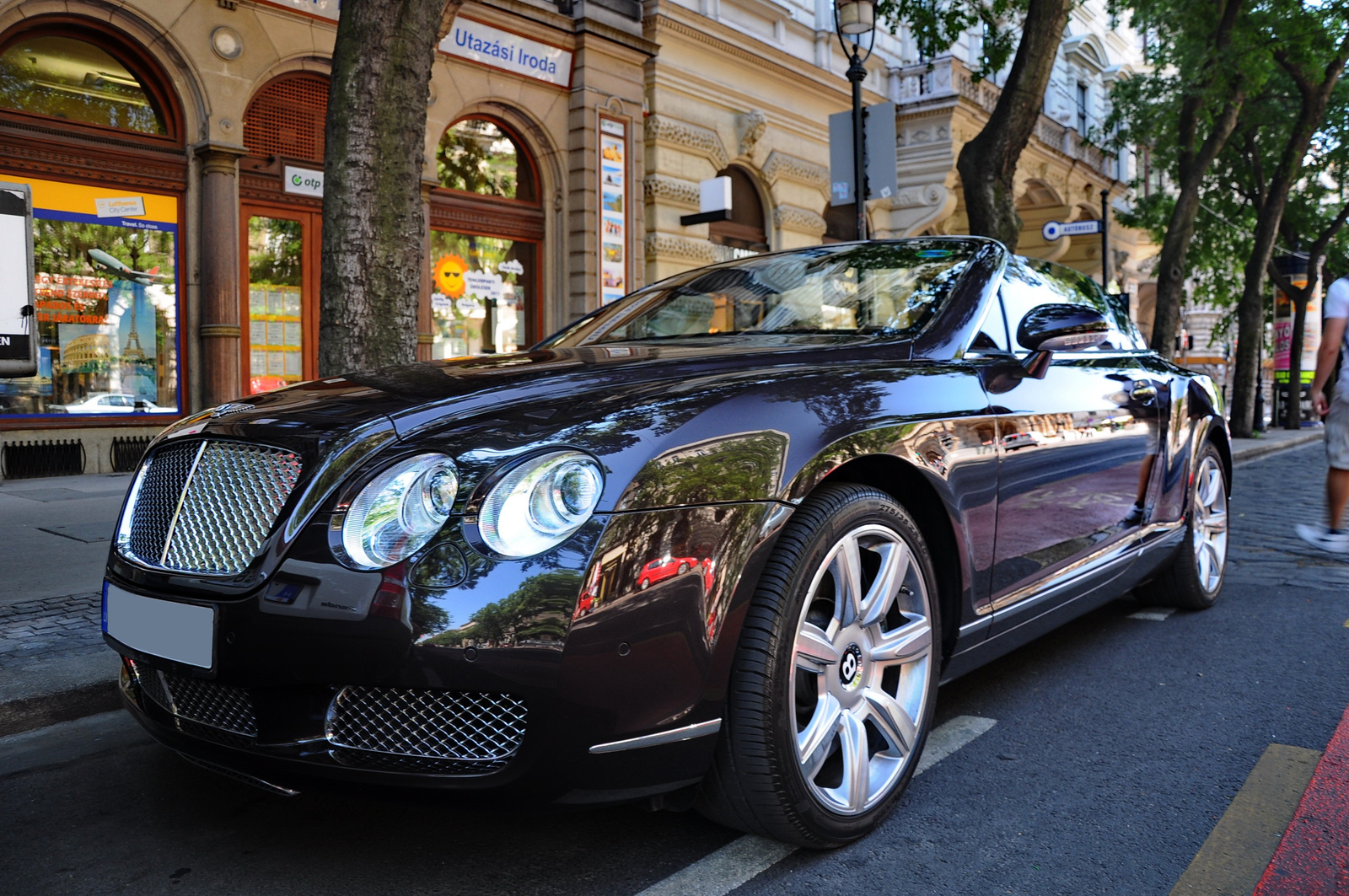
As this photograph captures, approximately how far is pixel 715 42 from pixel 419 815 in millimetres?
14038

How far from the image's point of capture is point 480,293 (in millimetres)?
13047

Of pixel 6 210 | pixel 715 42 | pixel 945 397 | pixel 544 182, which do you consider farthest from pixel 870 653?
pixel 715 42

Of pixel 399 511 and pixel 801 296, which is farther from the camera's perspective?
pixel 801 296

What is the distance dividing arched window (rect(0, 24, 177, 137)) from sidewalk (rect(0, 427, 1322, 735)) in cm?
347

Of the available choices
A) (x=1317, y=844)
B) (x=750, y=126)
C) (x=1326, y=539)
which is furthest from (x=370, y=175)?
(x=750, y=126)

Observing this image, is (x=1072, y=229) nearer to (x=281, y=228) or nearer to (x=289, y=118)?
(x=289, y=118)

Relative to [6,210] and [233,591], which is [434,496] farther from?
[6,210]

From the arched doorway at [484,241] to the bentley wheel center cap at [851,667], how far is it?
414 inches

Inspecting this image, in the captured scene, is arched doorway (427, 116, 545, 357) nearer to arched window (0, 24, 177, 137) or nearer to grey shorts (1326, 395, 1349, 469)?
arched window (0, 24, 177, 137)

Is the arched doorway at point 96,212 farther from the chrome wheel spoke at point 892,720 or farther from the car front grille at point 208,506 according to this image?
the chrome wheel spoke at point 892,720

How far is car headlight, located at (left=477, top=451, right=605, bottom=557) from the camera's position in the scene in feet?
6.35

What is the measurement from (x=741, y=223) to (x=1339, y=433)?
1130 cm

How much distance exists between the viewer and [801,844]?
2270 millimetres

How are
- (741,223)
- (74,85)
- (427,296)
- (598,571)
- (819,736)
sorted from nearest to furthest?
(598,571) → (819,736) → (74,85) → (427,296) → (741,223)
